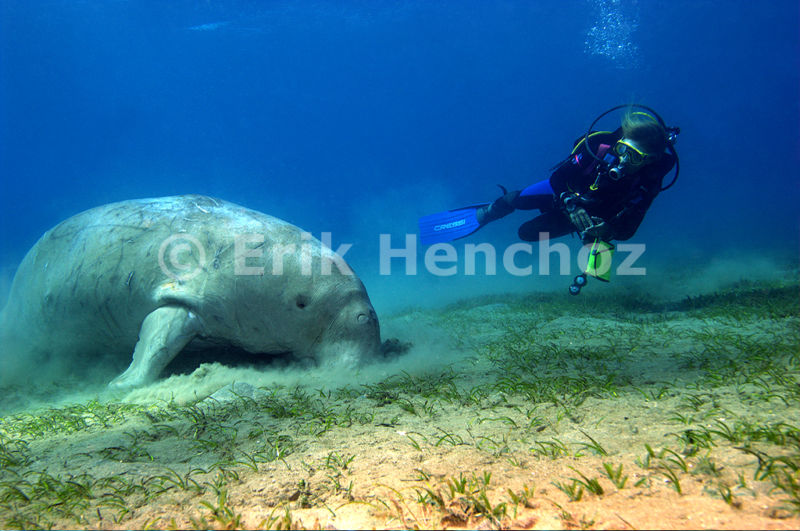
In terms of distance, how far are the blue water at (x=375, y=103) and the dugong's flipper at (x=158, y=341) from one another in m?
12.3

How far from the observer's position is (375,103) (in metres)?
83.8

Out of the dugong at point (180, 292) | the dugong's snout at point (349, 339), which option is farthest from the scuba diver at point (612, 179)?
the dugong at point (180, 292)

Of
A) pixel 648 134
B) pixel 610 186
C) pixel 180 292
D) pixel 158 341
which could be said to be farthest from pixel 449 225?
pixel 158 341

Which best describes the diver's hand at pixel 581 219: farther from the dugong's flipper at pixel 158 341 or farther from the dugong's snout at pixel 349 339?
the dugong's flipper at pixel 158 341

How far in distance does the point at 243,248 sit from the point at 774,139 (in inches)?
4574

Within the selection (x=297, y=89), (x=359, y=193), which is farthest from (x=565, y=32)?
(x=359, y=193)

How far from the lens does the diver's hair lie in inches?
215

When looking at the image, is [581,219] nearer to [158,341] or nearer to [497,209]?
[497,209]

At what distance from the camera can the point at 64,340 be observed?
447 centimetres

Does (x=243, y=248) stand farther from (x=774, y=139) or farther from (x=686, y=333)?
(x=774, y=139)

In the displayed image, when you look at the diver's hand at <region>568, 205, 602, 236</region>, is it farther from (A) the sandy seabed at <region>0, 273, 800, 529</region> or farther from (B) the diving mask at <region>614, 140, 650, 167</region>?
(A) the sandy seabed at <region>0, 273, 800, 529</region>

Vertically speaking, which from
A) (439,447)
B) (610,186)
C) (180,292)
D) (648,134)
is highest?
(648,134)

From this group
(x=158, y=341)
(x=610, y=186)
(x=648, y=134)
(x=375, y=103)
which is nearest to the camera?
(x=158, y=341)

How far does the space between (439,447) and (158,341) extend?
2867 mm
